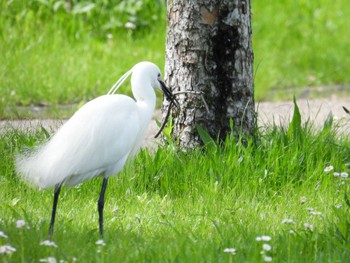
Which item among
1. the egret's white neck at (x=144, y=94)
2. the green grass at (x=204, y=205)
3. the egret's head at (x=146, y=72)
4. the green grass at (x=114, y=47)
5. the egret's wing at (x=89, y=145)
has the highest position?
the green grass at (x=114, y=47)

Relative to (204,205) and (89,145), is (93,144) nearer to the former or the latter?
(89,145)

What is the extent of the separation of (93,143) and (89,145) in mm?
23

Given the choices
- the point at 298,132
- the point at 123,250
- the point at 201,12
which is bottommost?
the point at 123,250

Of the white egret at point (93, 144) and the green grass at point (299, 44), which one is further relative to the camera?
the green grass at point (299, 44)

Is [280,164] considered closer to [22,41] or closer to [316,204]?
[316,204]

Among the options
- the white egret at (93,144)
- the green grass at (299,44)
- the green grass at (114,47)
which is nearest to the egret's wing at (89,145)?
the white egret at (93,144)

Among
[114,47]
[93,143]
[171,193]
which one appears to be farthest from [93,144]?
[114,47]

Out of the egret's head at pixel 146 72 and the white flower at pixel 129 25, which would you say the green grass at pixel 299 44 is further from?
the egret's head at pixel 146 72

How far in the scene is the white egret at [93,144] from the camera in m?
4.18

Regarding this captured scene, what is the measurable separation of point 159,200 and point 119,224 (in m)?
0.46

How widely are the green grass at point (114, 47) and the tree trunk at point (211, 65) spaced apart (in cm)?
215

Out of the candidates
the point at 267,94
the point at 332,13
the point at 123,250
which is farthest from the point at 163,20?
the point at 123,250

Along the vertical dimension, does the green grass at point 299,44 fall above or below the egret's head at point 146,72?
above

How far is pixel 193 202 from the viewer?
4879 millimetres
